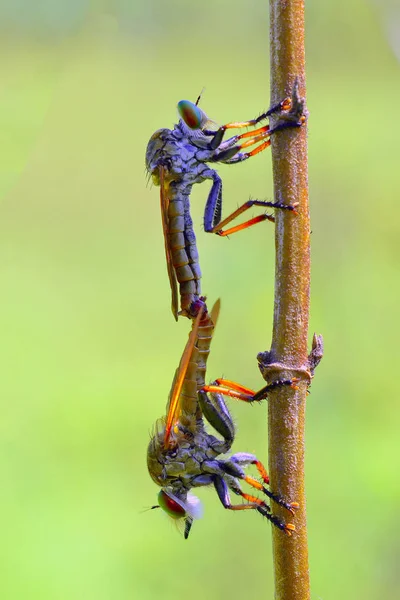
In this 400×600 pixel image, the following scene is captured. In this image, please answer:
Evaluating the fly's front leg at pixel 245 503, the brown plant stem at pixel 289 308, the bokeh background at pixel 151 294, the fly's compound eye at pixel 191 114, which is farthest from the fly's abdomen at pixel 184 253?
the bokeh background at pixel 151 294

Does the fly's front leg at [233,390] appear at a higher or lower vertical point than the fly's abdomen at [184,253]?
lower

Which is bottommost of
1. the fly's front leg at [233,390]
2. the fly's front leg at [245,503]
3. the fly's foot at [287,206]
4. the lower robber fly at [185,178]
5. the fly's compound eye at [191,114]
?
the fly's front leg at [245,503]

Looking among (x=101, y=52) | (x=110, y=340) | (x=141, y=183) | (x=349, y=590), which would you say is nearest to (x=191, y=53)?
(x=101, y=52)

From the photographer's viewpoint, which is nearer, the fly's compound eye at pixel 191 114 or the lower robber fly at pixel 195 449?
the lower robber fly at pixel 195 449

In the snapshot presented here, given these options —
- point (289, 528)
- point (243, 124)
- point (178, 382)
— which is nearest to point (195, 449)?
point (178, 382)

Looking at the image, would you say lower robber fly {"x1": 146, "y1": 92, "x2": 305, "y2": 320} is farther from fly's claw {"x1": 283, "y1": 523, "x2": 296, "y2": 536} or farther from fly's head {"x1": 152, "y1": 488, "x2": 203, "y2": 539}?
fly's claw {"x1": 283, "y1": 523, "x2": 296, "y2": 536}

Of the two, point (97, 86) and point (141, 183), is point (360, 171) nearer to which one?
point (141, 183)

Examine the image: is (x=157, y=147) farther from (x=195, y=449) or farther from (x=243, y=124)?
(x=195, y=449)

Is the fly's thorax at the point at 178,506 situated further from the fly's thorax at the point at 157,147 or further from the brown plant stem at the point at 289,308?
the fly's thorax at the point at 157,147
